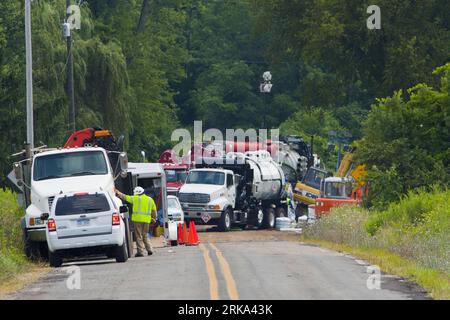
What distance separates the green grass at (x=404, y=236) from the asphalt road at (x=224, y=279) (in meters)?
0.58

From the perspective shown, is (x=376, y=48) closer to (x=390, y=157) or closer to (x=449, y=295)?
(x=390, y=157)

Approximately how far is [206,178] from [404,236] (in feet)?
72.4

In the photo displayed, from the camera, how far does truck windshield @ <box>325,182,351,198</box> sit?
47656 millimetres

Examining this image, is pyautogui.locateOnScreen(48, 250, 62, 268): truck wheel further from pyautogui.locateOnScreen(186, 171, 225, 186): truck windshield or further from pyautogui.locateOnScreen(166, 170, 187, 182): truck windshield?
pyautogui.locateOnScreen(166, 170, 187, 182): truck windshield

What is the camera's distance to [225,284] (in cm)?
1927

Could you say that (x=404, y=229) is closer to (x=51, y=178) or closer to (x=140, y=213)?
(x=140, y=213)

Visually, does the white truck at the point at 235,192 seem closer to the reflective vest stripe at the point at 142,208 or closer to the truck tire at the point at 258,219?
the truck tire at the point at 258,219

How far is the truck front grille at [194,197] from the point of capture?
157 feet

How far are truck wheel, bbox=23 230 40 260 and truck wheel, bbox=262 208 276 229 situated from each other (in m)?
26.1

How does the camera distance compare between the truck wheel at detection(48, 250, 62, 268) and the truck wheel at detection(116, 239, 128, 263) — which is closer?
the truck wheel at detection(48, 250, 62, 268)

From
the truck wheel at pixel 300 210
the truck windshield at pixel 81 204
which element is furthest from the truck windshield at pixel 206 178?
the truck windshield at pixel 81 204

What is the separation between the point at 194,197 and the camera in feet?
157
